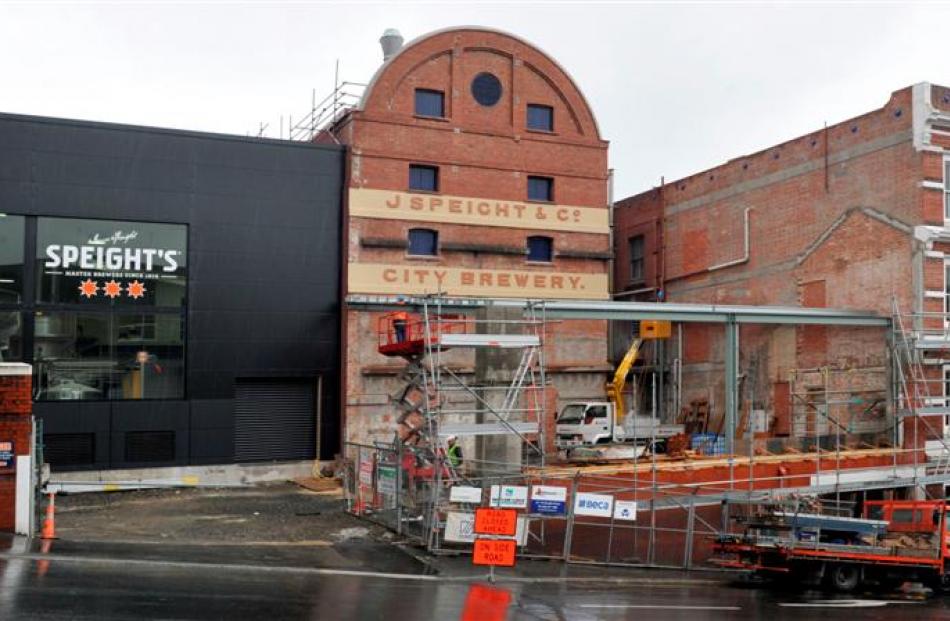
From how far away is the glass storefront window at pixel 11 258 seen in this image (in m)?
28.9

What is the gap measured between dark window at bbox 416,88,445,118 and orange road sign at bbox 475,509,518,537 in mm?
19509

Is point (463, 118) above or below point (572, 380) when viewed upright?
above

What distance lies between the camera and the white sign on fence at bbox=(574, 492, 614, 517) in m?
21.1

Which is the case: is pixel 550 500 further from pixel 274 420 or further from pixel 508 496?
pixel 274 420

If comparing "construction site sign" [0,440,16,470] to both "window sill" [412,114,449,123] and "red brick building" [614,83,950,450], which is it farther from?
"red brick building" [614,83,950,450]

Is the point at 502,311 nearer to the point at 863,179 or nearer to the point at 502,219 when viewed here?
the point at 502,219

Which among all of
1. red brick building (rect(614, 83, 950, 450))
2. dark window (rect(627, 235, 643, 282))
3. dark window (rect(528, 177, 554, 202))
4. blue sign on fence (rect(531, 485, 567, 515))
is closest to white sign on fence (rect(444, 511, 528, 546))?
blue sign on fence (rect(531, 485, 567, 515))

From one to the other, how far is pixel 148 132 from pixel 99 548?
1560 cm

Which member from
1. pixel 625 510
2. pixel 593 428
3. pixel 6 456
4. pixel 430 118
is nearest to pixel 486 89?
pixel 430 118

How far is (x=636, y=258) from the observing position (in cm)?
4406

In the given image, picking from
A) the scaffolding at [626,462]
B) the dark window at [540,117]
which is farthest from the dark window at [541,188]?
the scaffolding at [626,462]

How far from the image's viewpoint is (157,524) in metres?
23.2

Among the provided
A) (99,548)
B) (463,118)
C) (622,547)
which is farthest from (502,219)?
(99,548)

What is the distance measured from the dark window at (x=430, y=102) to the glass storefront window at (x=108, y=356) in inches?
437
